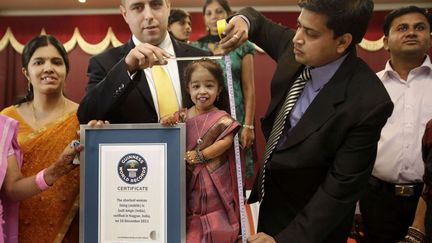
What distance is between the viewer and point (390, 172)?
6.64ft

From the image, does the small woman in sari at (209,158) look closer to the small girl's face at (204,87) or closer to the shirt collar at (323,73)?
the small girl's face at (204,87)

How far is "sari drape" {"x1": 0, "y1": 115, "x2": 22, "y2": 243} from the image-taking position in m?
1.52

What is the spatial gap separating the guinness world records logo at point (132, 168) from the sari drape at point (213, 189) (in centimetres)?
14

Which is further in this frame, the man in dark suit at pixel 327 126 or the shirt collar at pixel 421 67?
the shirt collar at pixel 421 67

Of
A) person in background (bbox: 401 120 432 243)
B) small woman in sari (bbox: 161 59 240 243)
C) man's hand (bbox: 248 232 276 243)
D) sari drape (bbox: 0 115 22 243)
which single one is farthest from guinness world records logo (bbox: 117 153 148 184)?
person in background (bbox: 401 120 432 243)

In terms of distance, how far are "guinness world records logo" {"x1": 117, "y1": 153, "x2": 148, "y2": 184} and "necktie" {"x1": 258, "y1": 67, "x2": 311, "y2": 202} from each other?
41 cm

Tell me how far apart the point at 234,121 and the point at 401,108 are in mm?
1165

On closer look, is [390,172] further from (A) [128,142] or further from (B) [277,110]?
(A) [128,142]

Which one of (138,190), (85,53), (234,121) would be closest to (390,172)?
(234,121)

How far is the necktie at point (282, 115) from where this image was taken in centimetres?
144

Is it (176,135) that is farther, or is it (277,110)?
(277,110)

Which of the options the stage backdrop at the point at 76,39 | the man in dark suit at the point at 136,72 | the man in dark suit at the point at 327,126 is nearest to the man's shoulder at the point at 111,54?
the man in dark suit at the point at 136,72

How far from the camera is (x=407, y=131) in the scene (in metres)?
2.04

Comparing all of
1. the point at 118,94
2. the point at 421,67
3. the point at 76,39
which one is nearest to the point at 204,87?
the point at 118,94
